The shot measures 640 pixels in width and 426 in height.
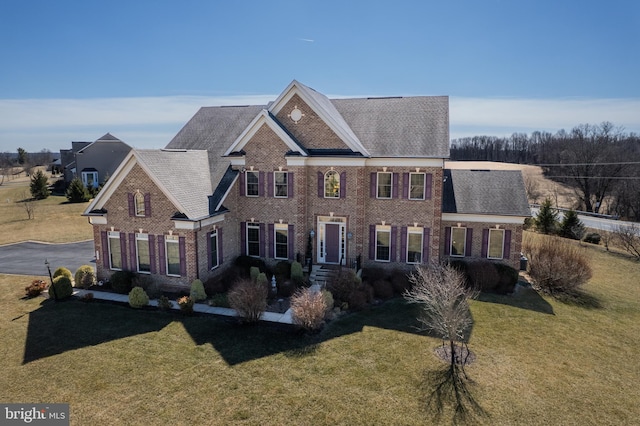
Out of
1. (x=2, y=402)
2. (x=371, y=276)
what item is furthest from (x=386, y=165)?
(x=2, y=402)

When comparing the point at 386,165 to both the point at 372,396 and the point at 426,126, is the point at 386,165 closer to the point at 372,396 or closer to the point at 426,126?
the point at 426,126

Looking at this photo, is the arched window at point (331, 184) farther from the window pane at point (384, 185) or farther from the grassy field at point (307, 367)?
the grassy field at point (307, 367)

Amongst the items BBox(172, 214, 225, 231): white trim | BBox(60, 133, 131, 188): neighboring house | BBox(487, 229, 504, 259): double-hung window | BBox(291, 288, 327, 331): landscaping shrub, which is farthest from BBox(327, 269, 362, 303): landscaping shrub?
BBox(60, 133, 131, 188): neighboring house

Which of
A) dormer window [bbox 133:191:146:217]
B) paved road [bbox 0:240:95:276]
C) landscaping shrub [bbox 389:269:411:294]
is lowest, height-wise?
paved road [bbox 0:240:95:276]

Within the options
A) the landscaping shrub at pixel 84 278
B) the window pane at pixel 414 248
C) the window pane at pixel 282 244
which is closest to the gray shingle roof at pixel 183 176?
the window pane at pixel 282 244

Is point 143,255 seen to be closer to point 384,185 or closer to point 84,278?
point 84,278

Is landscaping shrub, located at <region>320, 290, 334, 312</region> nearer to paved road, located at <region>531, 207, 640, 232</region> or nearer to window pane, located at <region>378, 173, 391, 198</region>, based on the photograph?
window pane, located at <region>378, 173, 391, 198</region>

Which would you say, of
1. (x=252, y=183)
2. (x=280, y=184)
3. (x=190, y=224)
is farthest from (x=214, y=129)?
(x=190, y=224)
